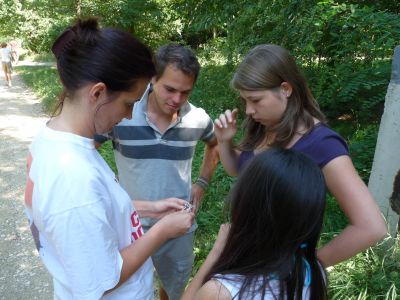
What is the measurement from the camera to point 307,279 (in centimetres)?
115

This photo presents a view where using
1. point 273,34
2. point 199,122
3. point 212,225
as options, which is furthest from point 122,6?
point 199,122

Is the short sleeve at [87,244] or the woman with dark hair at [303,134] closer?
the short sleeve at [87,244]

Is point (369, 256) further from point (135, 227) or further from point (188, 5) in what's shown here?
point (188, 5)

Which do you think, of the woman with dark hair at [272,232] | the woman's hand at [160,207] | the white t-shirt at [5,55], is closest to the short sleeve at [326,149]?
the woman with dark hair at [272,232]

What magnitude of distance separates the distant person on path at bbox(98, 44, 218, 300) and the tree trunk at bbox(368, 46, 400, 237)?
1.26 metres

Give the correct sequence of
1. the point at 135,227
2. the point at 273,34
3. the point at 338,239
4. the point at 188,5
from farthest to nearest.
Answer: the point at 188,5 → the point at 273,34 → the point at 338,239 → the point at 135,227

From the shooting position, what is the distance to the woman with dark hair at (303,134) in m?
1.43

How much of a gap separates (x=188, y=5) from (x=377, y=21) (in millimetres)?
3654

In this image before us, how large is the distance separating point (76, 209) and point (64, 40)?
563 mm

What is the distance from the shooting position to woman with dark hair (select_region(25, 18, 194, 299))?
1012mm

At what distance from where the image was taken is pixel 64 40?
46.8 inches

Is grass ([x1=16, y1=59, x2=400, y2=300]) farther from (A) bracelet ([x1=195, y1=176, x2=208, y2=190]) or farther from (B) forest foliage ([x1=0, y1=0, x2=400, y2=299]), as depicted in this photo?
(A) bracelet ([x1=195, y1=176, x2=208, y2=190])

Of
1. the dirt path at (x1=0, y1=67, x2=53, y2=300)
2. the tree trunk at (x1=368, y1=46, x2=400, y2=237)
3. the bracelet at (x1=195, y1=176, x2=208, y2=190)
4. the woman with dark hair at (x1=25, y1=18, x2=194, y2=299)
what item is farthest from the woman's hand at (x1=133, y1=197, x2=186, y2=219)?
the dirt path at (x1=0, y1=67, x2=53, y2=300)

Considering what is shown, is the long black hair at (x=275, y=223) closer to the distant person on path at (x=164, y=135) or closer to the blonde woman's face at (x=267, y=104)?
the blonde woman's face at (x=267, y=104)
